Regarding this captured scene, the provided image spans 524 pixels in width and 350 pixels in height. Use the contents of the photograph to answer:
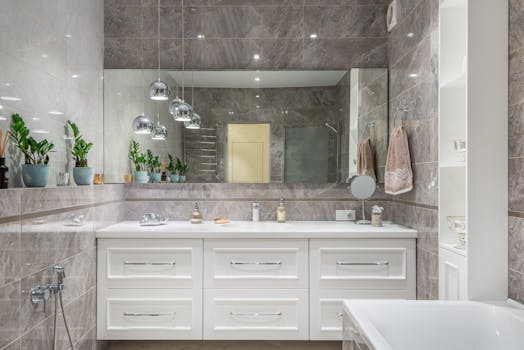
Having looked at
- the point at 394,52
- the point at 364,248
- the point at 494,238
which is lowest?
the point at 364,248

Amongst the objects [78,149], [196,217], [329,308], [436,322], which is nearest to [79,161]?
[78,149]

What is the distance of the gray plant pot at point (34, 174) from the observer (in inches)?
68.4

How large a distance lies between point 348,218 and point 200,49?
181cm

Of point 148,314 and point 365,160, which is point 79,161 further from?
point 365,160

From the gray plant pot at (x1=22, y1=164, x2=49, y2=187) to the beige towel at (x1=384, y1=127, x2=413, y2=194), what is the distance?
211 cm

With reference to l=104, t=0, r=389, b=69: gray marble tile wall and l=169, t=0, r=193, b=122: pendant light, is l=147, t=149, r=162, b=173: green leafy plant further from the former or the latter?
l=104, t=0, r=389, b=69: gray marble tile wall

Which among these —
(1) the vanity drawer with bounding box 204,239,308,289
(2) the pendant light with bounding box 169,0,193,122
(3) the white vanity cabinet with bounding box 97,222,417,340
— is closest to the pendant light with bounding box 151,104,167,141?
(2) the pendant light with bounding box 169,0,193,122

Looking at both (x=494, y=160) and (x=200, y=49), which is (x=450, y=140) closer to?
(x=494, y=160)

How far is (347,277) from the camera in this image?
2.48 m

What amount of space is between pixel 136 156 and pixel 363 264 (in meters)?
1.89

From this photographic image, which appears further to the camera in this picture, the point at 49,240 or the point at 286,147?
the point at 286,147

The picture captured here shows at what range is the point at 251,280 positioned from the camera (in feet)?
8.11

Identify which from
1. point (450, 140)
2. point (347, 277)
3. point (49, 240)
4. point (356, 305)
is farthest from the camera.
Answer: point (347, 277)

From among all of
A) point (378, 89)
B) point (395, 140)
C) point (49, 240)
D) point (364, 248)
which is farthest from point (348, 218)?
point (49, 240)
